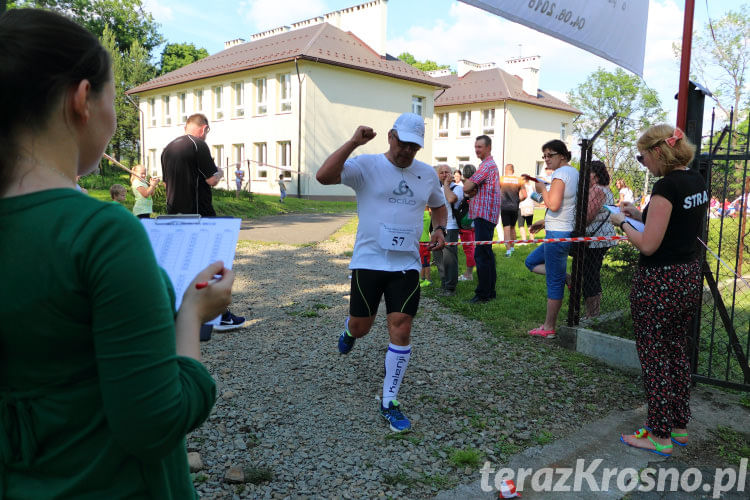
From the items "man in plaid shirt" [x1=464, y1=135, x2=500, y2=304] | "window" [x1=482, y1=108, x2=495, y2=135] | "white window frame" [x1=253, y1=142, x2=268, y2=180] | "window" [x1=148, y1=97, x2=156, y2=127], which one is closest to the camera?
"man in plaid shirt" [x1=464, y1=135, x2=500, y2=304]

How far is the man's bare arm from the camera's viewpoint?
361 cm

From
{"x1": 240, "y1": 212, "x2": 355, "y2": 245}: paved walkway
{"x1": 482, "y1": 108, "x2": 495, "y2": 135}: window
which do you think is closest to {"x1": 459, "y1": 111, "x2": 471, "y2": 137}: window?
{"x1": 482, "y1": 108, "x2": 495, "y2": 135}: window

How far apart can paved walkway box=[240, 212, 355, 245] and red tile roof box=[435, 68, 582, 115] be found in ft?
77.5

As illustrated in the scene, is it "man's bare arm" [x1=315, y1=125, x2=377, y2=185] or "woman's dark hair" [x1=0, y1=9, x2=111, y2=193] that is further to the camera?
"man's bare arm" [x1=315, y1=125, x2=377, y2=185]

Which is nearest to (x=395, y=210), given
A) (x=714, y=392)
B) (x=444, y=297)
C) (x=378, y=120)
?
(x=714, y=392)

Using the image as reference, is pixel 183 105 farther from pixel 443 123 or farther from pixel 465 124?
pixel 465 124

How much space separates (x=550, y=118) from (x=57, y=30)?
46569mm

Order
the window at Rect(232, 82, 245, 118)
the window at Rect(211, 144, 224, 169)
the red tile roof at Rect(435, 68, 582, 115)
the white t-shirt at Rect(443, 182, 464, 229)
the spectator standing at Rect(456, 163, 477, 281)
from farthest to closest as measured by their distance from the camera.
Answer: the red tile roof at Rect(435, 68, 582, 115) < the window at Rect(211, 144, 224, 169) < the window at Rect(232, 82, 245, 118) < the spectator standing at Rect(456, 163, 477, 281) < the white t-shirt at Rect(443, 182, 464, 229)

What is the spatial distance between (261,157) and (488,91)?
18.9 metres

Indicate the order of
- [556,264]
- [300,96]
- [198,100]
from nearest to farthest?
[556,264] < [300,96] < [198,100]

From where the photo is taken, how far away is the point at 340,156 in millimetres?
3738

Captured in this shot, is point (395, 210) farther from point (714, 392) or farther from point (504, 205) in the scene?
point (504, 205)

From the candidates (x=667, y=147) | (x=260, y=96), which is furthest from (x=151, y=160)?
(x=667, y=147)

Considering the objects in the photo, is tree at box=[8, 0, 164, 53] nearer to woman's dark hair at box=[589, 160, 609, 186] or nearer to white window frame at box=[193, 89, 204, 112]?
white window frame at box=[193, 89, 204, 112]
